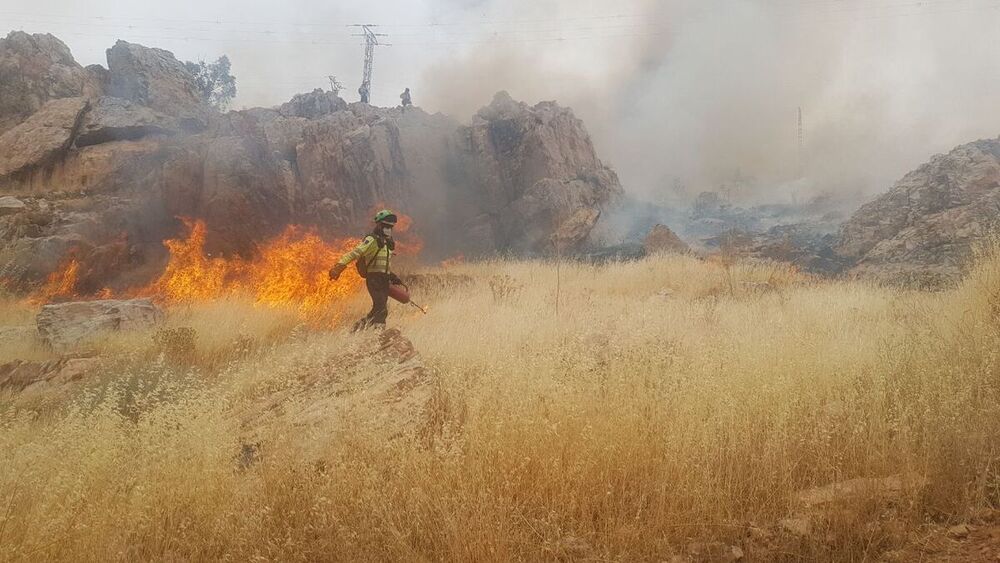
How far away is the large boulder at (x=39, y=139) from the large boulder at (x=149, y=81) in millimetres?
3101

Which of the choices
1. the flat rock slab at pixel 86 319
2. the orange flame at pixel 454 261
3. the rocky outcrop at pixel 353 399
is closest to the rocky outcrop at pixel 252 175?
the orange flame at pixel 454 261

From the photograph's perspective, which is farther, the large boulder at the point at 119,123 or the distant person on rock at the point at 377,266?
the large boulder at the point at 119,123

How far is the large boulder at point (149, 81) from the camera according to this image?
25.8m

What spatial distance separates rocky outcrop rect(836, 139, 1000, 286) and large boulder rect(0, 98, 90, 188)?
31082 mm

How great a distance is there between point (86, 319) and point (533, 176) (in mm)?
19760

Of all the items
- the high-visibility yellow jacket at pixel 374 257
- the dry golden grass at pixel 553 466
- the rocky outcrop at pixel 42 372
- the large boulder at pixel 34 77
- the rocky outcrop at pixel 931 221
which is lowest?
the rocky outcrop at pixel 42 372

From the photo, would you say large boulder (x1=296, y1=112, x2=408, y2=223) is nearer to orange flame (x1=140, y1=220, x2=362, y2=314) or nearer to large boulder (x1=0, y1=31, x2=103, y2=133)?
orange flame (x1=140, y1=220, x2=362, y2=314)

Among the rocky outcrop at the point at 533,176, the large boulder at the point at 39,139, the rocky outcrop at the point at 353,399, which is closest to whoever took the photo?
the rocky outcrop at the point at 353,399

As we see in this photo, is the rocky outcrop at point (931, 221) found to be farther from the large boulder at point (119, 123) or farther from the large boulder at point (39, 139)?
the large boulder at point (39, 139)

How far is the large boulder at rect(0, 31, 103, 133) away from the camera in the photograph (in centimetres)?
2500

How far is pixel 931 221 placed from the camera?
15.3 m

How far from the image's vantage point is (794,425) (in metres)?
3.69

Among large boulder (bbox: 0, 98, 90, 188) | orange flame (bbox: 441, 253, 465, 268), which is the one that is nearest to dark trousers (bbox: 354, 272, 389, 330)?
orange flame (bbox: 441, 253, 465, 268)

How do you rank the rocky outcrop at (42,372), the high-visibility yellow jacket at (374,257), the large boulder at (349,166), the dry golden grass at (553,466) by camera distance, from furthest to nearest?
1. the large boulder at (349,166)
2. the high-visibility yellow jacket at (374,257)
3. the rocky outcrop at (42,372)
4. the dry golden grass at (553,466)
